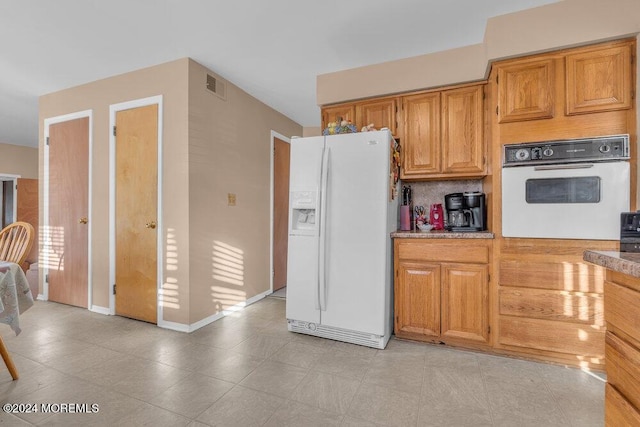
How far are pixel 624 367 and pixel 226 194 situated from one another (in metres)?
3.04

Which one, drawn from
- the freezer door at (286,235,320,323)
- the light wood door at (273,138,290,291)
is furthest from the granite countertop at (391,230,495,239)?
the light wood door at (273,138,290,291)

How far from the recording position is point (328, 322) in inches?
97.3

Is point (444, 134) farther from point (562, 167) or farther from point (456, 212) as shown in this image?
point (562, 167)

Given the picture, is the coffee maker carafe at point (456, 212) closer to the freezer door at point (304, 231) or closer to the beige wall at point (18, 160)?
the freezer door at point (304, 231)

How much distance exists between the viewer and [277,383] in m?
1.88

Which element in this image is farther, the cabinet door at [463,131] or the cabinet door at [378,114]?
the cabinet door at [378,114]

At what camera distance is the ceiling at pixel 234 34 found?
6.78ft

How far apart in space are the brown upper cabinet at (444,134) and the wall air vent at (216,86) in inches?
72.2

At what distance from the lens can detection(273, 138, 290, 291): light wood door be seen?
410cm

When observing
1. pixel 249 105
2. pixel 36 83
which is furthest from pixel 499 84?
pixel 36 83

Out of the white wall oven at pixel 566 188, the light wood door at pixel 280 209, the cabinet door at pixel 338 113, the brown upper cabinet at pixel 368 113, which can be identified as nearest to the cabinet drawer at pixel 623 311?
the white wall oven at pixel 566 188

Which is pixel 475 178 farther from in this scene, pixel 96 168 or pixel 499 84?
pixel 96 168

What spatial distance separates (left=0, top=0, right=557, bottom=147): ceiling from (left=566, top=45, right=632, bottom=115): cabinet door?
52 centimetres

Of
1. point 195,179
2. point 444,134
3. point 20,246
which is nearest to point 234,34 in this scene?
point 195,179
